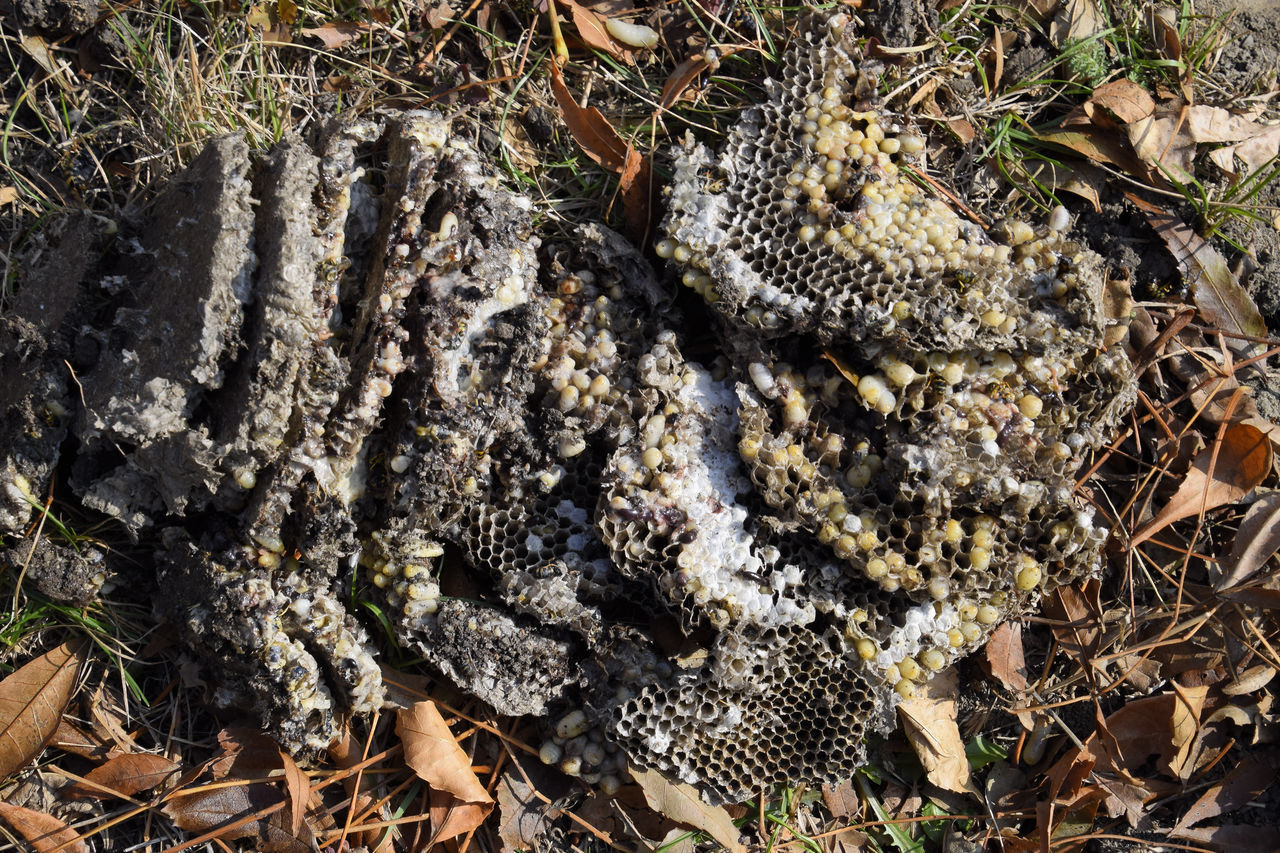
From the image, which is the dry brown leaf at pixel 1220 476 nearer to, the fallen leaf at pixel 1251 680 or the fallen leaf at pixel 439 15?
the fallen leaf at pixel 1251 680

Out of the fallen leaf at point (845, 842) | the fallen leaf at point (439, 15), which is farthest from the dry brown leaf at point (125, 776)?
the fallen leaf at point (439, 15)

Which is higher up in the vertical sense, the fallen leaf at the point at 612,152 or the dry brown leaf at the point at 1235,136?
the dry brown leaf at the point at 1235,136

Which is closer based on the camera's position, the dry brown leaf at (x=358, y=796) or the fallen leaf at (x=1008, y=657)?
the dry brown leaf at (x=358, y=796)

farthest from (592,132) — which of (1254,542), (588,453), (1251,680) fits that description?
(1251,680)

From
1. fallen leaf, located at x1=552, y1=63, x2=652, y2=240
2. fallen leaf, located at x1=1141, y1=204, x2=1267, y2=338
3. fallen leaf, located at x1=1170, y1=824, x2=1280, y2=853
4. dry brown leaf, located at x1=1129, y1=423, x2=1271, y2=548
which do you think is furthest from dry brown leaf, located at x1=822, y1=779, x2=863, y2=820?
fallen leaf, located at x1=1141, y1=204, x2=1267, y2=338

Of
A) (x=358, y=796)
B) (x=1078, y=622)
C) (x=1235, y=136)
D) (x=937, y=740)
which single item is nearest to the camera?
(x=358, y=796)

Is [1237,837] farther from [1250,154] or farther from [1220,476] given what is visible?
[1250,154]
